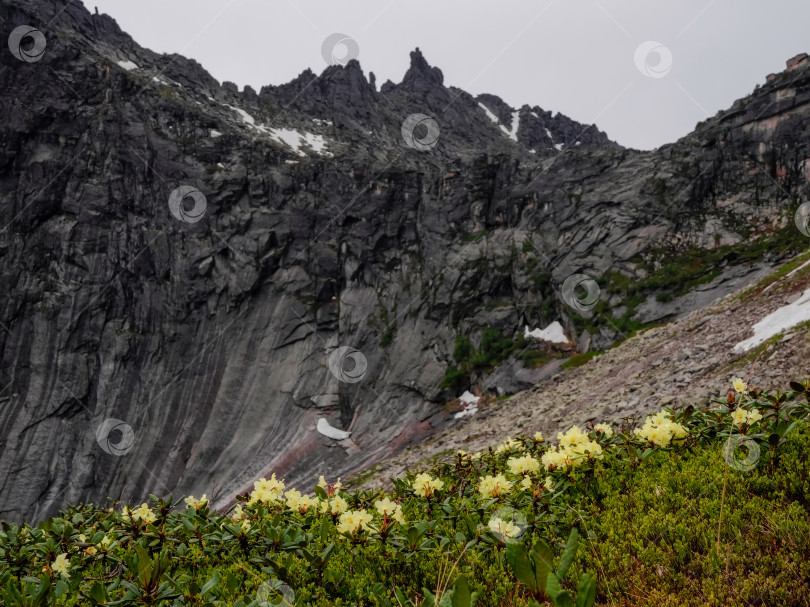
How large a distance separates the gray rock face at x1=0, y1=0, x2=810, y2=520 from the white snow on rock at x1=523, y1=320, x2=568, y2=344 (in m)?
1.27

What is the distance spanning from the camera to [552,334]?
164 ft

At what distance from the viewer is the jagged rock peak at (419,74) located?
14525cm

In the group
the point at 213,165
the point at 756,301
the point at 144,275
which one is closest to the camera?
the point at 756,301

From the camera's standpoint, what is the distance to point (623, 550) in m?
3.80

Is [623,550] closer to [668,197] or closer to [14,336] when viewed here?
[668,197]

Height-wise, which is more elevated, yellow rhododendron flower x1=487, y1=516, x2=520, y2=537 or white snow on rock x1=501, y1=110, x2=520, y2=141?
white snow on rock x1=501, y1=110, x2=520, y2=141

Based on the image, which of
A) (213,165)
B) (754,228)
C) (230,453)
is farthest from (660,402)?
(213,165)

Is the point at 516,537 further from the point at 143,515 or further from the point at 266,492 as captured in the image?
the point at 143,515

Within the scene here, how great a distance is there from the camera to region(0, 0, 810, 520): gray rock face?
1945 inches

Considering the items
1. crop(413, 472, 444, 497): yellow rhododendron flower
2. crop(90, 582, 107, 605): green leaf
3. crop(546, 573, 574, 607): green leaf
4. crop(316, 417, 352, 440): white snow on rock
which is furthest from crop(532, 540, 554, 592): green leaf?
crop(316, 417, 352, 440): white snow on rock

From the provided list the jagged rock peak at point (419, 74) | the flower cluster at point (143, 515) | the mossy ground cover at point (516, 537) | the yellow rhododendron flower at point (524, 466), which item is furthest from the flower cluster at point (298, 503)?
the jagged rock peak at point (419, 74)

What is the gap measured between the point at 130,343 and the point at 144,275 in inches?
379

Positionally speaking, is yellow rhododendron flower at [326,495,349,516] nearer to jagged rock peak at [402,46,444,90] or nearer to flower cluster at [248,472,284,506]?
flower cluster at [248,472,284,506]

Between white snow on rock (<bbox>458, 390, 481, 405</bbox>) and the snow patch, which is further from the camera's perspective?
white snow on rock (<bbox>458, 390, 481, 405</bbox>)
